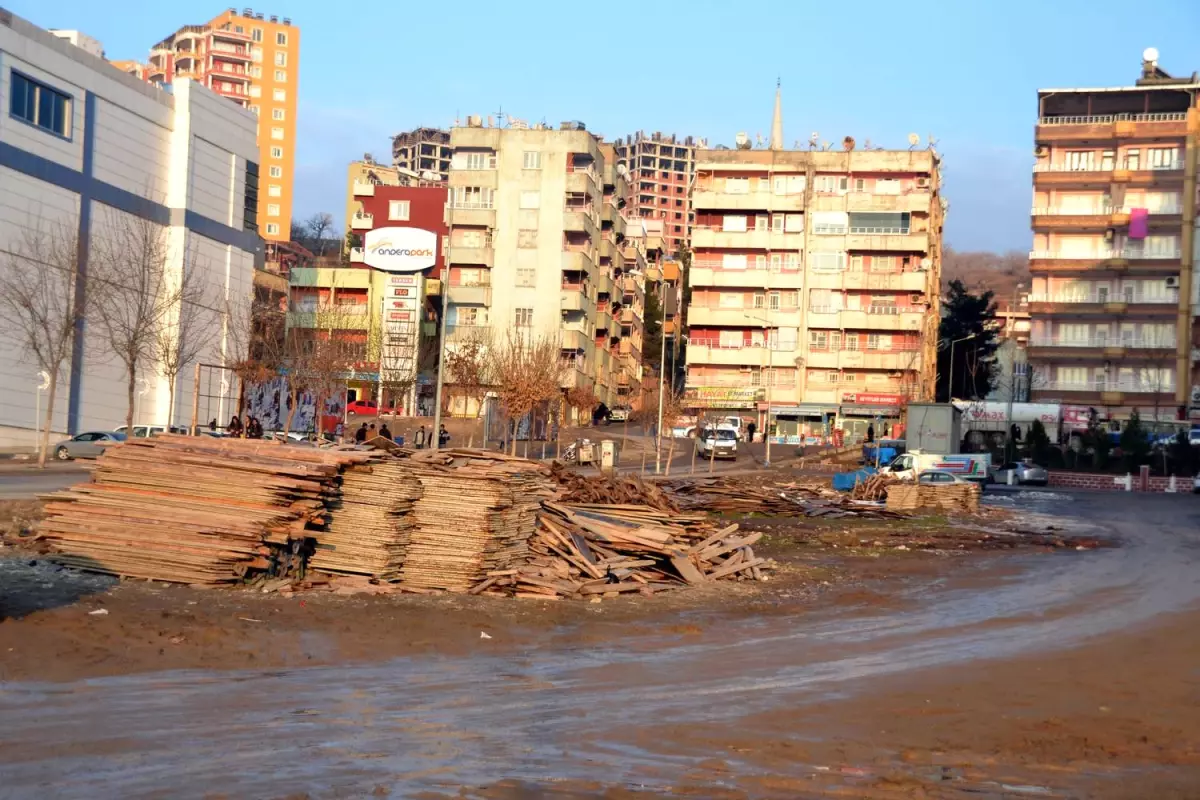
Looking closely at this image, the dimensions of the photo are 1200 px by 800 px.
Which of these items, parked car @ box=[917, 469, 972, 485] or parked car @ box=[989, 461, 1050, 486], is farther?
parked car @ box=[989, 461, 1050, 486]

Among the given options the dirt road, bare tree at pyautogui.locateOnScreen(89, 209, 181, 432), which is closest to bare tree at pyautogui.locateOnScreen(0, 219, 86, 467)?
bare tree at pyautogui.locateOnScreen(89, 209, 181, 432)

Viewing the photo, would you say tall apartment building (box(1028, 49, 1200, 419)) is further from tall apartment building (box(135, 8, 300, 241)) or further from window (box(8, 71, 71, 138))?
tall apartment building (box(135, 8, 300, 241))

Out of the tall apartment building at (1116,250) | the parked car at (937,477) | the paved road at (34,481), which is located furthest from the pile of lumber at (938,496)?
the tall apartment building at (1116,250)

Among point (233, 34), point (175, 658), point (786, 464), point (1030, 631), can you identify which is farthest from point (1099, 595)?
point (233, 34)

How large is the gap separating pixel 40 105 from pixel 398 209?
48487 mm

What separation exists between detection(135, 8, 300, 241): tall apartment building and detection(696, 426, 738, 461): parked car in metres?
76.5

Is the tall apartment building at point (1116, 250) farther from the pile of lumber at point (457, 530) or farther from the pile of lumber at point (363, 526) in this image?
the pile of lumber at point (363, 526)

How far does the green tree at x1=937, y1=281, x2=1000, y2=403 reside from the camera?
4065 inches

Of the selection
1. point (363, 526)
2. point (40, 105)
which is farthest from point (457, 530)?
point (40, 105)

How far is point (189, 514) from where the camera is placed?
1557cm

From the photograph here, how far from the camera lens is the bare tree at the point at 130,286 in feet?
158

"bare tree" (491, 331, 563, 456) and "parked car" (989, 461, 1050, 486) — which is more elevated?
"bare tree" (491, 331, 563, 456)

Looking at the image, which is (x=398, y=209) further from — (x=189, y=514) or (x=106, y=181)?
(x=189, y=514)

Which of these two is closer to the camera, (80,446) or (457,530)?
(457,530)
